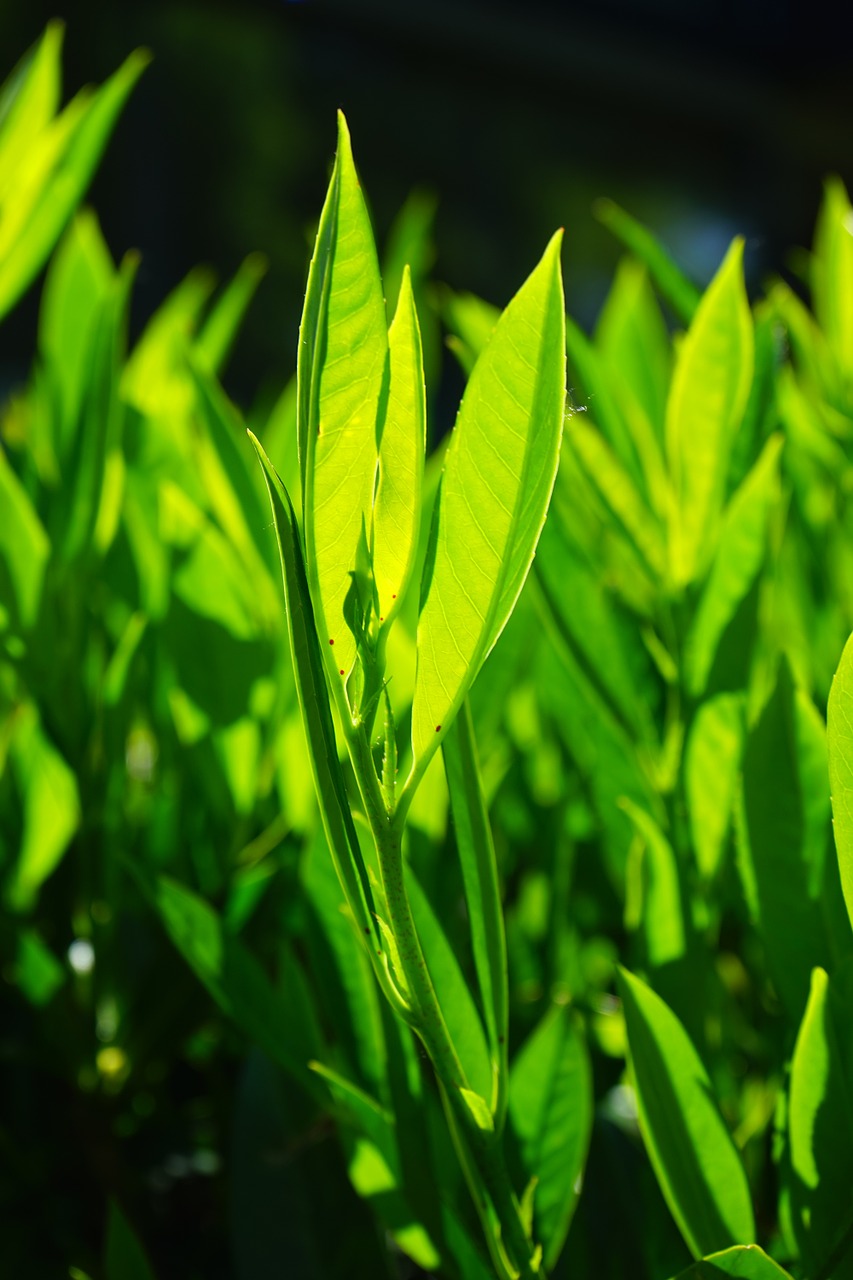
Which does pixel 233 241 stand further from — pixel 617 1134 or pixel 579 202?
pixel 617 1134

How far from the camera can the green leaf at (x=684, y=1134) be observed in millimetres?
311

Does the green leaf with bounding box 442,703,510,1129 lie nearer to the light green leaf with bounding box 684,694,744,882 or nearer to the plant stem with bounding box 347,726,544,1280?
the plant stem with bounding box 347,726,544,1280

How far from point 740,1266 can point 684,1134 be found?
1.6 inches

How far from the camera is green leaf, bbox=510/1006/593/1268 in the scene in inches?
13.3

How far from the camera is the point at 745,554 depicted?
1.31 ft

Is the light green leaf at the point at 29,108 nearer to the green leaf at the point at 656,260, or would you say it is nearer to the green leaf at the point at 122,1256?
the green leaf at the point at 656,260

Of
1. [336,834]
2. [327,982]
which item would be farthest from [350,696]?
[327,982]

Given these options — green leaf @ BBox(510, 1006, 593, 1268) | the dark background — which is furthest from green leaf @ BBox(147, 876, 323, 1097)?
the dark background

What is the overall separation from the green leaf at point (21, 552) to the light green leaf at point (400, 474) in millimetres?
238

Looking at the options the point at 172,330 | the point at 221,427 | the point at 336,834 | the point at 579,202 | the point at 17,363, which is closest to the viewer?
the point at 336,834

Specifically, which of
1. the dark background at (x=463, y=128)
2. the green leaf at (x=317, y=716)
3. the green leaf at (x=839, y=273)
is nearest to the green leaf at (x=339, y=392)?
the green leaf at (x=317, y=716)

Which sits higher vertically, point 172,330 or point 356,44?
point 356,44

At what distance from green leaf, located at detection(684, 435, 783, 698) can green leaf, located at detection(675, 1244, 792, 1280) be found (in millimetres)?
177

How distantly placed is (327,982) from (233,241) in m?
4.73
